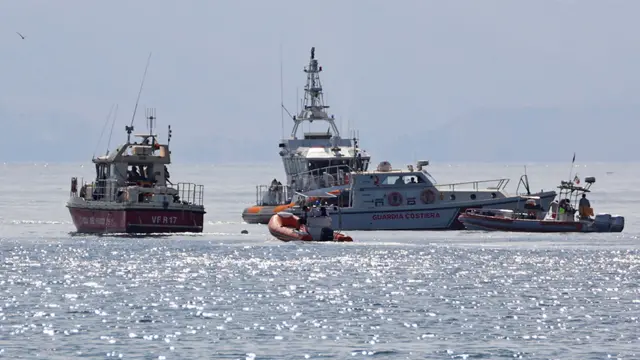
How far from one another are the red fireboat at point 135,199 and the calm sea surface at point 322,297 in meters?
0.94

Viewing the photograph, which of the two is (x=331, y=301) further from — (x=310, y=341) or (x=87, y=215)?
(x=87, y=215)

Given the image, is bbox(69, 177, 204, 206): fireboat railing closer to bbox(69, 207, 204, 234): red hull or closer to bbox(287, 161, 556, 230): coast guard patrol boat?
bbox(69, 207, 204, 234): red hull

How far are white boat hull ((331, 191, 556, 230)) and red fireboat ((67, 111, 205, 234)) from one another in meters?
8.82

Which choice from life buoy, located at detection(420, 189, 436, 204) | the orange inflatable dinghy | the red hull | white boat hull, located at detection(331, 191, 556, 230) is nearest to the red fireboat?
the red hull

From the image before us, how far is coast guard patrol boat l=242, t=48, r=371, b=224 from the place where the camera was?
87.6 metres

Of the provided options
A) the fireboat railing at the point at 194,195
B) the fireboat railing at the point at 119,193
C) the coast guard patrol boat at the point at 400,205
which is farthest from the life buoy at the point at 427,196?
the fireboat railing at the point at 119,193

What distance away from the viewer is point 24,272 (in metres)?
56.5

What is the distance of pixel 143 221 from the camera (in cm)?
7256

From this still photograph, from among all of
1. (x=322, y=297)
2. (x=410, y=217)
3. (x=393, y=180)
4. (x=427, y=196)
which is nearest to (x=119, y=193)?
(x=393, y=180)

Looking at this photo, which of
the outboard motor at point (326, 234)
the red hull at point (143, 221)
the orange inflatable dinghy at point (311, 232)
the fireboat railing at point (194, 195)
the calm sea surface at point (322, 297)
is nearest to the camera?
the calm sea surface at point (322, 297)

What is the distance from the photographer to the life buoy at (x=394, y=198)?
8025cm

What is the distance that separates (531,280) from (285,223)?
74.0 feet

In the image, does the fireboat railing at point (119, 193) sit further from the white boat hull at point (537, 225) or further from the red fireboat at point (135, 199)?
the white boat hull at point (537, 225)

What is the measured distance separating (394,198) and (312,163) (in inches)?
392
